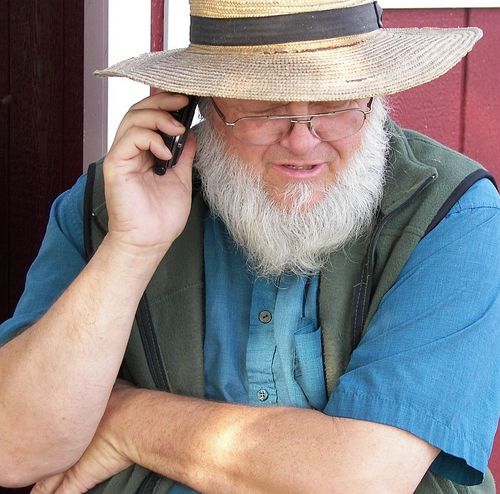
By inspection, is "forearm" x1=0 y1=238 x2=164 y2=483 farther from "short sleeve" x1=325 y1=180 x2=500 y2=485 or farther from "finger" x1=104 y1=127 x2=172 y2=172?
"short sleeve" x1=325 y1=180 x2=500 y2=485

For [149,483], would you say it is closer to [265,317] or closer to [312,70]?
[265,317]

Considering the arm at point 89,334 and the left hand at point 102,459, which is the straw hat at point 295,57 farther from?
the left hand at point 102,459

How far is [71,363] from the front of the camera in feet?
8.45

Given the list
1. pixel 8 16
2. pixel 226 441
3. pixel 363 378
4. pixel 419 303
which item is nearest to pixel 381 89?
pixel 419 303

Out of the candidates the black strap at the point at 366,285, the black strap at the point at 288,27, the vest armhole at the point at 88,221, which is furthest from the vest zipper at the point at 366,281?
the vest armhole at the point at 88,221

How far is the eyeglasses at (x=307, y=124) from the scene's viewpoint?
253 cm

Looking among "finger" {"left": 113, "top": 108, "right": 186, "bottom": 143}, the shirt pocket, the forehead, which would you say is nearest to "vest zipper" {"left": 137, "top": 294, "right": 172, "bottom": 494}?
the shirt pocket

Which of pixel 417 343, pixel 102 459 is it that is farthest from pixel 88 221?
pixel 417 343

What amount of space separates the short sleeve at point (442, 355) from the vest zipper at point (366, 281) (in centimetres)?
10

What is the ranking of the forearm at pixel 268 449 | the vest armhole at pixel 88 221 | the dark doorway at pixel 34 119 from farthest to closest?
1. the dark doorway at pixel 34 119
2. the vest armhole at pixel 88 221
3. the forearm at pixel 268 449

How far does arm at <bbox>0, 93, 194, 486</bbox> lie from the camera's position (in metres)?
2.58

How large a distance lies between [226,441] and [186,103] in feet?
2.73

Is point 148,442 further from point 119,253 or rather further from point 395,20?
point 395,20

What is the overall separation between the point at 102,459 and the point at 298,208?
776 mm
